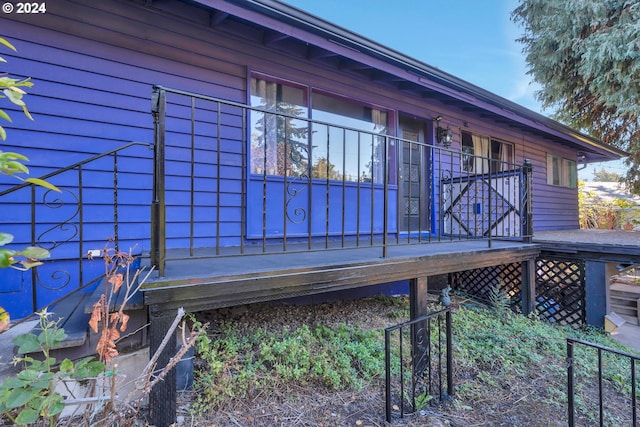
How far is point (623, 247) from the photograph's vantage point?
150 inches

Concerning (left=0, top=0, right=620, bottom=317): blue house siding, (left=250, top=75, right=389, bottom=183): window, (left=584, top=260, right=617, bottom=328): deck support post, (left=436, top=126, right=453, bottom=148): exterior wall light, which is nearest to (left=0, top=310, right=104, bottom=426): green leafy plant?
(left=0, top=0, right=620, bottom=317): blue house siding

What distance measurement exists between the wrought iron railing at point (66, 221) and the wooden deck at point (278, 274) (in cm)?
106

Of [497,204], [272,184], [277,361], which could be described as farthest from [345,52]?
[277,361]

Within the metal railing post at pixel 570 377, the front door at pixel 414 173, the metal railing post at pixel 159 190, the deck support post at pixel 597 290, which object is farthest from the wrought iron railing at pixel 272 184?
the metal railing post at pixel 570 377

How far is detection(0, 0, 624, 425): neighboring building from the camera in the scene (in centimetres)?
210

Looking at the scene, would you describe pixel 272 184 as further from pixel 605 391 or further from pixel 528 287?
pixel 605 391

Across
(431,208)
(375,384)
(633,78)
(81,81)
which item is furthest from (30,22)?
(633,78)

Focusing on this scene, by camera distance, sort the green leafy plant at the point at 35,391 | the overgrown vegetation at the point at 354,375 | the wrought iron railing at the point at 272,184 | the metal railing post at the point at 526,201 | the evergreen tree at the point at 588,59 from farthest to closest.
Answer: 1. the evergreen tree at the point at 588,59
2. the metal railing post at the point at 526,201
3. the wrought iron railing at the point at 272,184
4. the overgrown vegetation at the point at 354,375
5. the green leafy plant at the point at 35,391

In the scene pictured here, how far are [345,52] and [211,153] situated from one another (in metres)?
1.81

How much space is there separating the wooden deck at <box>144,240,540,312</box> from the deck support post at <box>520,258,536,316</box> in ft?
4.28

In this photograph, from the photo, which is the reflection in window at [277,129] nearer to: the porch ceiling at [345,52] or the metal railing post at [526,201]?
the porch ceiling at [345,52]

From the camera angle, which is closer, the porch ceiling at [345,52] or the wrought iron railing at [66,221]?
the wrought iron railing at [66,221]

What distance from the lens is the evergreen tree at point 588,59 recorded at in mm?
6785

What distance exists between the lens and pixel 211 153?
3.27m
